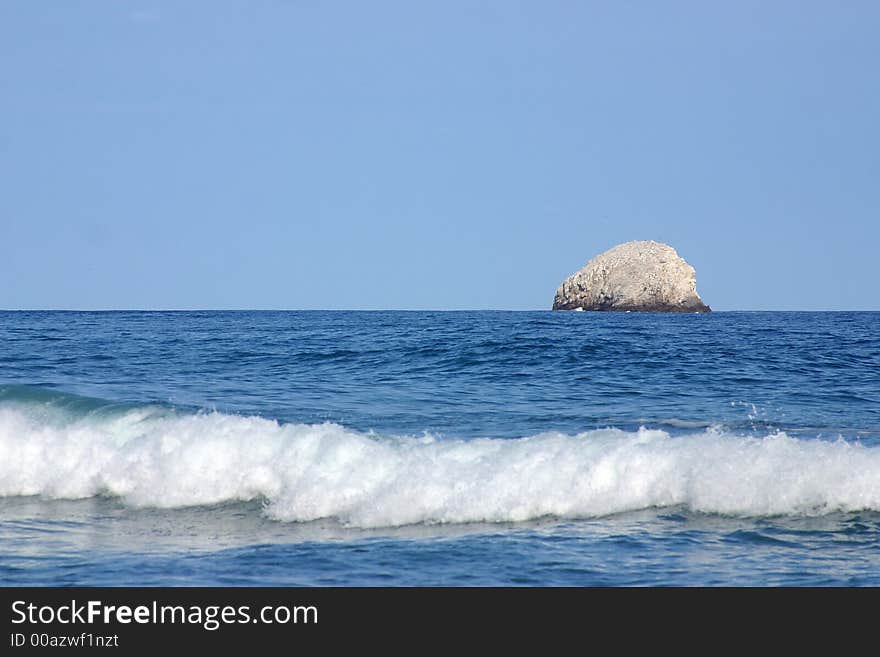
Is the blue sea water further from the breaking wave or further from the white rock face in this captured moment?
the white rock face

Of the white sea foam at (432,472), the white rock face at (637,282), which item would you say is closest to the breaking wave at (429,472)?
the white sea foam at (432,472)

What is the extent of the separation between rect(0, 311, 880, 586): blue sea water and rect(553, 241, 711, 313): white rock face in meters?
92.5

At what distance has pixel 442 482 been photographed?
32.7ft

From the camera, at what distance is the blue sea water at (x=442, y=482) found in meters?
7.57

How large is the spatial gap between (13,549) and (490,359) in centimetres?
1558

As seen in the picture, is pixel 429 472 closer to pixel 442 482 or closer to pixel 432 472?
pixel 432 472

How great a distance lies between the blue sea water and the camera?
7.57m

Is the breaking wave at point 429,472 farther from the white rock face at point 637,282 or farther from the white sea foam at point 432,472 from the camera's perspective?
the white rock face at point 637,282

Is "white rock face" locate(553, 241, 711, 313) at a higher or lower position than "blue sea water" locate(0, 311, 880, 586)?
higher

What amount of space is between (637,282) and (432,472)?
104942 mm

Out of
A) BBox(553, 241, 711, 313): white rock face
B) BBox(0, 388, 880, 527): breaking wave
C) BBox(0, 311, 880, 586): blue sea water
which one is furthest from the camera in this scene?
BBox(553, 241, 711, 313): white rock face

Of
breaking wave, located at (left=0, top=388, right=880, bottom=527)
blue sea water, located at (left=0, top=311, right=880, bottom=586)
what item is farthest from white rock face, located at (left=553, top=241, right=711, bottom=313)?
breaking wave, located at (left=0, top=388, right=880, bottom=527)

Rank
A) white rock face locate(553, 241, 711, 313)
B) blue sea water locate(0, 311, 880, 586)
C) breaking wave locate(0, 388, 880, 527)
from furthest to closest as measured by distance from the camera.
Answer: white rock face locate(553, 241, 711, 313), breaking wave locate(0, 388, 880, 527), blue sea water locate(0, 311, 880, 586)

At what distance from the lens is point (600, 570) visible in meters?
7.31
